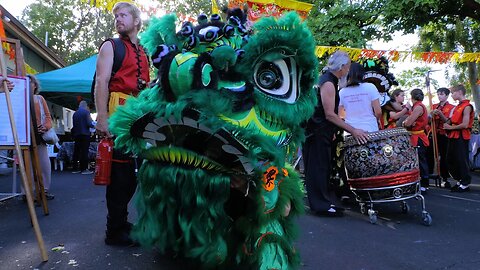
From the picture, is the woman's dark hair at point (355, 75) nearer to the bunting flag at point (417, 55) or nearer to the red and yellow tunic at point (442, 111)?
the red and yellow tunic at point (442, 111)

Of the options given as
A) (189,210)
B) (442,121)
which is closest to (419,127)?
(442,121)

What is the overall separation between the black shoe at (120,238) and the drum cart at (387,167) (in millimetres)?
2208

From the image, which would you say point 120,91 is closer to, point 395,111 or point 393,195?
point 393,195

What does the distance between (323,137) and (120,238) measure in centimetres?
230

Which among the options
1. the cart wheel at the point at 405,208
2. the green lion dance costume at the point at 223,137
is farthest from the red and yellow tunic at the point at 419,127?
the green lion dance costume at the point at 223,137

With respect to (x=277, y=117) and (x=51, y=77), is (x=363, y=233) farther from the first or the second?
(x=51, y=77)

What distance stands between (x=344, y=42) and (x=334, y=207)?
10206mm

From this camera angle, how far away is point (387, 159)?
3.68 m

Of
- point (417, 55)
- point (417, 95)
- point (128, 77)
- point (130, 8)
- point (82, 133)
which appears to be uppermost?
point (417, 55)

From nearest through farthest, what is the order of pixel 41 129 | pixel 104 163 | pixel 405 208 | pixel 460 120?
pixel 104 163
pixel 405 208
pixel 41 129
pixel 460 120

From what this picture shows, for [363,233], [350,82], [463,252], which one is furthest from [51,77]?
[463,252]

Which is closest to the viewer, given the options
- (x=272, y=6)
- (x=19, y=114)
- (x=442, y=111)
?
(x=19, y=114)

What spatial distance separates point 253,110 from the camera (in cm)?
193

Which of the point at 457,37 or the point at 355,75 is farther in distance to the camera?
the point at 457,37
